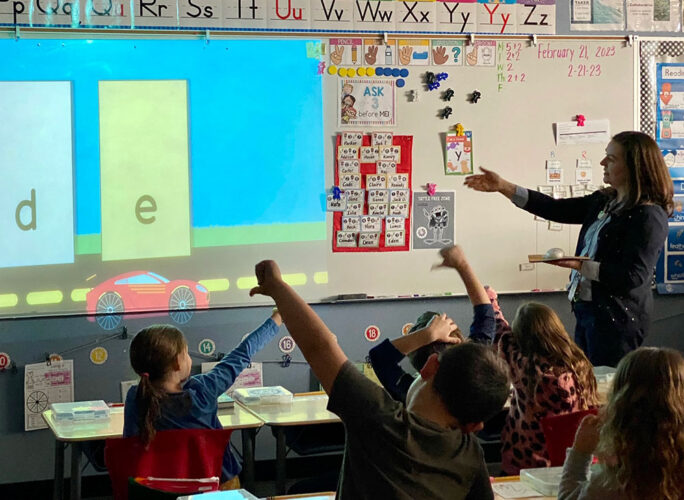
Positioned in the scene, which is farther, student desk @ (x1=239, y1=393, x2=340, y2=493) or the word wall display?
the word wall display

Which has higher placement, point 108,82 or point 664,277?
point 108,82

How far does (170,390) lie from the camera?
297 centimetres

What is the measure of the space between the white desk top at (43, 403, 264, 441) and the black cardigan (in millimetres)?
1526

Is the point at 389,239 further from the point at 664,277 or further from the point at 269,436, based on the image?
the point at 664,277

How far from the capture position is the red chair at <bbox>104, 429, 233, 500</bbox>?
2541 millimetres

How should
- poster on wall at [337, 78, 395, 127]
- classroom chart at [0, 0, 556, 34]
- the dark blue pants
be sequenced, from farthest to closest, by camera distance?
poster on wall at [337, 78, 395, 127], classroom chart at [0, 0, 556, 34], the dark blue pants

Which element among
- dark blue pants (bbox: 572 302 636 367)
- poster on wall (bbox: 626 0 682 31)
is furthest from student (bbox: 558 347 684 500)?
poster on wall (bbox: 626 0 682 31)

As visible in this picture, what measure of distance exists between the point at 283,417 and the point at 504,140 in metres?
2.02

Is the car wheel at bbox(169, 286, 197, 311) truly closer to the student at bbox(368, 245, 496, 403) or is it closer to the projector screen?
the projector screen

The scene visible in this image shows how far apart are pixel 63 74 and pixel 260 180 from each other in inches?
42.0

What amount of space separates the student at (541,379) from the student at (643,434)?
107 centimetres

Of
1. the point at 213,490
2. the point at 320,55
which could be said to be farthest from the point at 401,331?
the point at 213,490

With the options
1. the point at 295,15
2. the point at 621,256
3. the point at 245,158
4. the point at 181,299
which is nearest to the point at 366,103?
the point at 295,15

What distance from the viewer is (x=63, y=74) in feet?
13.8
